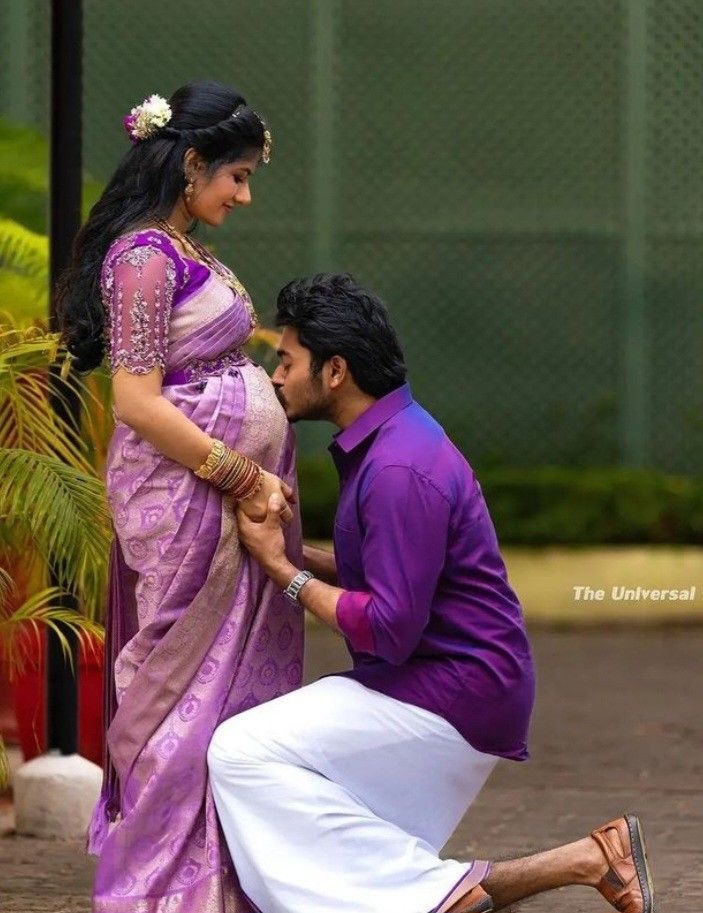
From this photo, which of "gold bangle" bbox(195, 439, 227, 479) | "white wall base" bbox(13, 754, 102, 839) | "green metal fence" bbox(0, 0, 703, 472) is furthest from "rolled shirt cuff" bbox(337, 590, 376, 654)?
"green metal fence" bbox(0, 0, 703, 472)

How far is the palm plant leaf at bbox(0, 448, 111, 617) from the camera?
4531 mm

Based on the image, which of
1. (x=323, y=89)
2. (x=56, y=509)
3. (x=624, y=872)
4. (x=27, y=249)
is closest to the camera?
(x=624, y=872)

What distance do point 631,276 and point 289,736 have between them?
711 cm

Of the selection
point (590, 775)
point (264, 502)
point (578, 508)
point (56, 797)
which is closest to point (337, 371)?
point (264, 502)

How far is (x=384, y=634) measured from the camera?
3.88 metres

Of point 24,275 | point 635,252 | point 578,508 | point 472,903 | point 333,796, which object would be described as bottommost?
point 578,508

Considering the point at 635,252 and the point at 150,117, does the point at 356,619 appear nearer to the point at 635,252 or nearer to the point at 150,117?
the point at 150,117

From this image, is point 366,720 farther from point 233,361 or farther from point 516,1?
point 516,1

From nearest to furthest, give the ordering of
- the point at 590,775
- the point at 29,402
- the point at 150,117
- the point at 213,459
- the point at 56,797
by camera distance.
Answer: the point at 213,459, the point at 150,117, the point at 29,402, the point at 56,797, the point at 590,775

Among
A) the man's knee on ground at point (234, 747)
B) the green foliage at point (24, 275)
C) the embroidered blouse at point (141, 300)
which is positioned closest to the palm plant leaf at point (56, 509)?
the embroidered blouse at point (141, 300)

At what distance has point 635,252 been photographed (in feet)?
35.0

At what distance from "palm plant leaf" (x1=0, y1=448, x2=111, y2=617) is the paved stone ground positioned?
0.91 metres

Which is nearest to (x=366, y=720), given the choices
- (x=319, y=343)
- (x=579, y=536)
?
(x=319, y=343)

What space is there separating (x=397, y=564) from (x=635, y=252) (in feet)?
23.2
